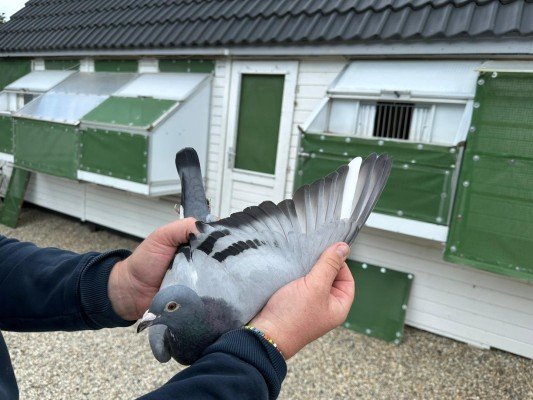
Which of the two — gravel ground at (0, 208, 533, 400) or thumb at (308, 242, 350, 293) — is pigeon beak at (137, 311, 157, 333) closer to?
thumb at (308, 242, 350, 293)

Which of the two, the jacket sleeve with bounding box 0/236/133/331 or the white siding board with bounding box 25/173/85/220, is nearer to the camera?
the jacket sleeve with bounding box 0/236/133/331

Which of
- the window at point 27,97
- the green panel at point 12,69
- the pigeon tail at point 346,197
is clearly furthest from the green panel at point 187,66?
the pigeon tail at point 346,197

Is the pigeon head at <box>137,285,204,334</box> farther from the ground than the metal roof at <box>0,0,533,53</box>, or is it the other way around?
the metal roof at <box>0,0,533,53</box>

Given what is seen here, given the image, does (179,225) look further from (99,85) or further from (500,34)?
(99,85)

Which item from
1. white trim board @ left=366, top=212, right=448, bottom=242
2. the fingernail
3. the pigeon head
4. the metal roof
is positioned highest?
the metal roof

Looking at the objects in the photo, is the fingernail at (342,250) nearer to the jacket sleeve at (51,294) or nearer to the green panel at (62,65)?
the jacket sleeve at (51,294)

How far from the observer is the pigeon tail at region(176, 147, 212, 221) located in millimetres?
1635

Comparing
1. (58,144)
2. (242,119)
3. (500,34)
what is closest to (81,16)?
(58,144)

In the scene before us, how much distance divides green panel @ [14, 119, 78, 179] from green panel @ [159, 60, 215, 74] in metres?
1.50

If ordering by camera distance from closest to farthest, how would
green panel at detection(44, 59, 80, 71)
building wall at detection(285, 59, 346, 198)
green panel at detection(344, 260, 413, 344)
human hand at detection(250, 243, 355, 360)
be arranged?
human hand at detection(250, 243, 355, 360) → green panel at detection(344, 260, 413, 344) → building wall at detection(285, 59, 346, 198) → green panel at detection(44, 59, 80, 71)

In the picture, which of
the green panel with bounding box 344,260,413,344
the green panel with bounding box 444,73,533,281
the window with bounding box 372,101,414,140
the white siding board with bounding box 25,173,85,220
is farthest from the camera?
the white siding board with bounding box 25,173,85,220

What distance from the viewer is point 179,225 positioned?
4.87 feet

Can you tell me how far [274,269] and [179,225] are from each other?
442 mm

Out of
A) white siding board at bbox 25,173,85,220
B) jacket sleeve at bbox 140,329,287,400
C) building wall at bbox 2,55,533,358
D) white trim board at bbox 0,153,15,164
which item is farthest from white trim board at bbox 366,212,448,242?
white trim board at bbox 0,153,15,164
